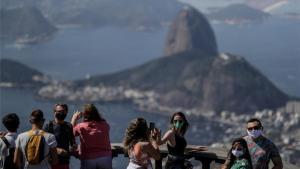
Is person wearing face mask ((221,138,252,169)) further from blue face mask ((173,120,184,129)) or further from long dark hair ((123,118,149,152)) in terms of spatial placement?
long dark hair ((123,118,149,152))

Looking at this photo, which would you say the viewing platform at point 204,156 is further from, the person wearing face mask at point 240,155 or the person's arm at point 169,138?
the person wearing face mask at point 240,155

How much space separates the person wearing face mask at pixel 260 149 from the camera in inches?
→ 302

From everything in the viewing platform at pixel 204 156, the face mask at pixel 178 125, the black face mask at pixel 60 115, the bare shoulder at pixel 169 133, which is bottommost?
the viewing platform at pixel 204 156

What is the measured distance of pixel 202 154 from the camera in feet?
29.8

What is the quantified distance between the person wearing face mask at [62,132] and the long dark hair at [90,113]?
24cm

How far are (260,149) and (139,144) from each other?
4.97 ft

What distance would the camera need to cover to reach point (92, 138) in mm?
8320

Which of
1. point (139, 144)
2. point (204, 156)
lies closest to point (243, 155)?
point (139, 144)

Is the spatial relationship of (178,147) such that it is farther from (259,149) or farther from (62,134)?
(62,134)

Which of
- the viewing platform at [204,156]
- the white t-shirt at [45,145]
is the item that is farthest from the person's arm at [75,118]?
the white t-shirt at [45,145]

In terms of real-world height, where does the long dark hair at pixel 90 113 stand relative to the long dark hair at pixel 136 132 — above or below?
above

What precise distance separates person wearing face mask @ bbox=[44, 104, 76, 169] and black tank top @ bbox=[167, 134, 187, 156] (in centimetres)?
132

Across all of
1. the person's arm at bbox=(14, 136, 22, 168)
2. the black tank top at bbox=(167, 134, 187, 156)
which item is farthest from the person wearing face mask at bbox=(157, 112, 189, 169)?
the person's arm at bbox=(14, 136, 22, 168)

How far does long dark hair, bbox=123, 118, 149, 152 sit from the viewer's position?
7.43 m
